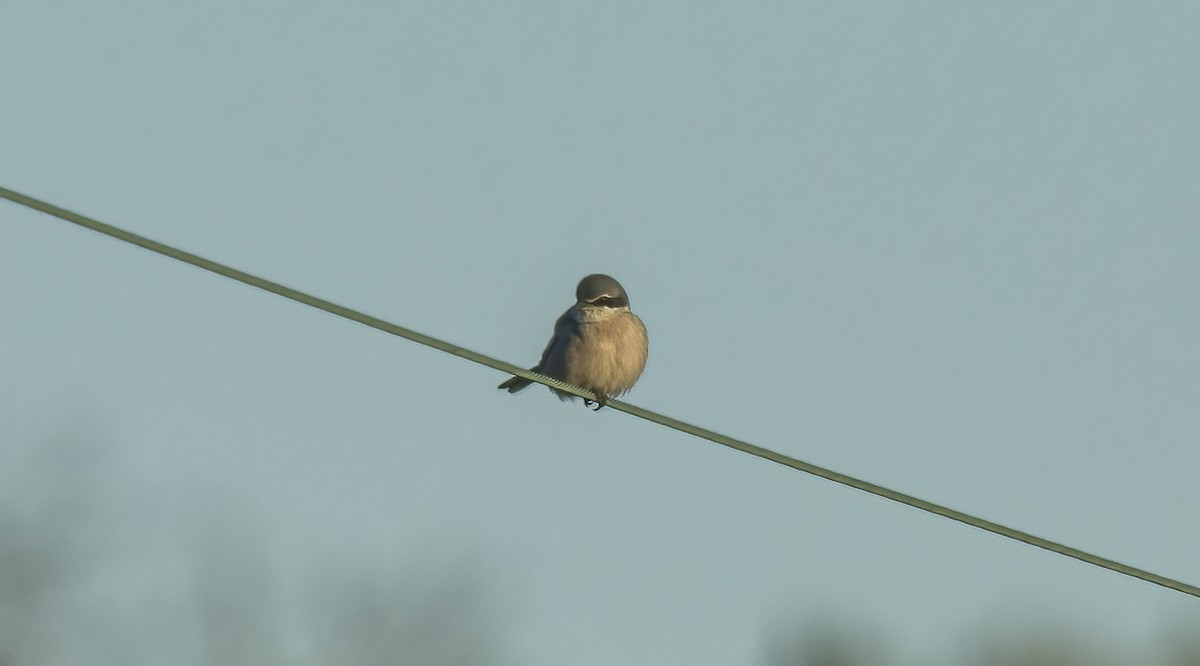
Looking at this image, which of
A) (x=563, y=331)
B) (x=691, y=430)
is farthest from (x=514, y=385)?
(x=691, y=430)

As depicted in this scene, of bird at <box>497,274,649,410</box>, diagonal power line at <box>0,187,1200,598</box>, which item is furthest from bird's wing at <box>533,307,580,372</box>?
diagonal power line at <box>0,187,1200,598</box>

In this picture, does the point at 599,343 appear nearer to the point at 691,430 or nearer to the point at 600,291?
the point at 600,291

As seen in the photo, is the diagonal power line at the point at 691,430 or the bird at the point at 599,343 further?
the bird at the point at 599,343

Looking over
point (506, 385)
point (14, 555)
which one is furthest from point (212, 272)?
point (14, 555)

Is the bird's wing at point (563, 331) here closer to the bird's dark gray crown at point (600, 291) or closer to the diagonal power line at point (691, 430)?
the bird's dark gray crown at point (600, 291)

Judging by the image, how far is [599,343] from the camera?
50.7 ft

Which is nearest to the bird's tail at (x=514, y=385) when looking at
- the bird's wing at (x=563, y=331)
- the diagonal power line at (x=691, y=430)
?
the bird's wing at (x=563, y=331)

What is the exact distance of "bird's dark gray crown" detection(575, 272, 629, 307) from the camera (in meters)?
15.8

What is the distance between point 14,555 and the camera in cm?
3075

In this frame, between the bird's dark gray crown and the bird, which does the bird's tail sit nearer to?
the bird

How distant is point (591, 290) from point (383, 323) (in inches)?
279

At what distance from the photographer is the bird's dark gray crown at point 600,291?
51.8 ft

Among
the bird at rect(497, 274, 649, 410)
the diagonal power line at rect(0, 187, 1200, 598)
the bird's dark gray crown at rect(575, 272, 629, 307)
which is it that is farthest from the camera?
the bird's dark gray crown at rect(575, 272, 629, 307)

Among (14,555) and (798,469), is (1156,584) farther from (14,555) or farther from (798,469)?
(14,555)
